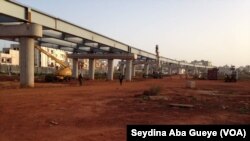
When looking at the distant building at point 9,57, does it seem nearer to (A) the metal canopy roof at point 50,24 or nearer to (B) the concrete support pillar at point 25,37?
(A) the metal canopy roof at point 50,24

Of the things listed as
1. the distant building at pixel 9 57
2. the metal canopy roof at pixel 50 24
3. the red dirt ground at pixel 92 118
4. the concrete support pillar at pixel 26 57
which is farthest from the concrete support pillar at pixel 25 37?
the distant building at pixel 9 57

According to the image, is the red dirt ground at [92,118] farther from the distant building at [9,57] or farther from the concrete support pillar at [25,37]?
the distant building at [9,57]

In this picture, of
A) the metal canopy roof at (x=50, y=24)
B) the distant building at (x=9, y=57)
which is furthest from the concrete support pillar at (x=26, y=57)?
the distant building at (x=9, y=57)

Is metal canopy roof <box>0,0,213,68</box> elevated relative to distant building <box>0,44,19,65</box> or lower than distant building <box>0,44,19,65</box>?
elevated

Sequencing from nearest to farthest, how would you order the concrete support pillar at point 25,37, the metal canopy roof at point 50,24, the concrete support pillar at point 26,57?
the metal canopy roof at point 50,24, the concrete support pillar at point 25,37, the concrete support pillar at point 26,57

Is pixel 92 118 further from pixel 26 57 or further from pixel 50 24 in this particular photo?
pixel 50 24

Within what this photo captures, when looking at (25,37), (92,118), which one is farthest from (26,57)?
(92,118)

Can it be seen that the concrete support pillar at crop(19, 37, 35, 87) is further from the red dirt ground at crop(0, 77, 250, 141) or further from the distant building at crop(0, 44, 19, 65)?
the distant building at crop(0, 44, 19, 65)

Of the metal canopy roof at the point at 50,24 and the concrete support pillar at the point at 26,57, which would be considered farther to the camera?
the concrete support pillar at the point at 26,57

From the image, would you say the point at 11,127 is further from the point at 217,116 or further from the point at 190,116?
the point at 217,116

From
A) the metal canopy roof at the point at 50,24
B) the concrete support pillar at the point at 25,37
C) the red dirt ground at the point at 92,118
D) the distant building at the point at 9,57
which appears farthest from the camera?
the distant building at the point at 9,57

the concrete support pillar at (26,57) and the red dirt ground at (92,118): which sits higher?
the concrete support pillar at (26,57)

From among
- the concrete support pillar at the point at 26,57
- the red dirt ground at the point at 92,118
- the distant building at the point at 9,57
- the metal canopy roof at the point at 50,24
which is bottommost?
the red dirt ground at the point at 92,118

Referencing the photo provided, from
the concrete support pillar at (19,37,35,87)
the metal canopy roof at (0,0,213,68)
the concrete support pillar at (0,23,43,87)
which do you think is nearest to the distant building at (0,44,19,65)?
the metal canopy roof at (0,0,213,68)
